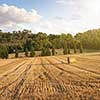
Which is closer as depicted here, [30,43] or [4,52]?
[4,52]

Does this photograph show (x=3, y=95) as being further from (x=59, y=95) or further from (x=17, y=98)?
(x=59, y=95)

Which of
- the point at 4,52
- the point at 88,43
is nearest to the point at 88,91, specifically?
the point at 4,52

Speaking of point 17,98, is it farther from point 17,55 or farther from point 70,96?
point 17,55

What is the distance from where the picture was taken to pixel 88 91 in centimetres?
1214

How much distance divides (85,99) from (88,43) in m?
125

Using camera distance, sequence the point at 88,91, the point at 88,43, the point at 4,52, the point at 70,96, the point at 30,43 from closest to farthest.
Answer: the point at 70,96 < the point at 88,91 < the point at 4,52 < the point at 30,43 < the point at 88,43

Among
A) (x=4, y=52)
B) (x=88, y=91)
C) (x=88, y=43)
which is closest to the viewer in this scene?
(x=88, y=91)

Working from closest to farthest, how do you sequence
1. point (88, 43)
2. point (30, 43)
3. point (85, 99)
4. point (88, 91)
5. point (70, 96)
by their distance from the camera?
point (85, 99) → point (70, 96) → point (88, 91) → point (30, 43) → point (88, 43)

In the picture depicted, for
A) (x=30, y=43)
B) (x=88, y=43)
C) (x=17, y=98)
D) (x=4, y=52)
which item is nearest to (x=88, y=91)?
(x=17, y=98)

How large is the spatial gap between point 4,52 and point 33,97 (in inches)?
3488

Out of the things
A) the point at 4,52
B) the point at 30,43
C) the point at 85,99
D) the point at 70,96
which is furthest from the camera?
the point at 30,43

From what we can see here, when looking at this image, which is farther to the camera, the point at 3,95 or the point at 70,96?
the point at 3,95

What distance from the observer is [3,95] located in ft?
40.6

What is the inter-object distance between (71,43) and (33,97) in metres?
119
